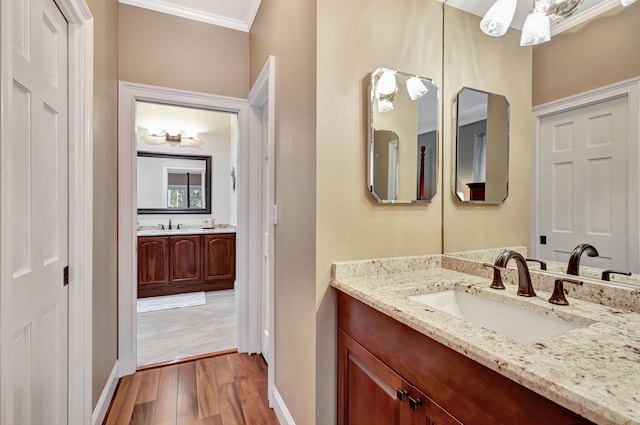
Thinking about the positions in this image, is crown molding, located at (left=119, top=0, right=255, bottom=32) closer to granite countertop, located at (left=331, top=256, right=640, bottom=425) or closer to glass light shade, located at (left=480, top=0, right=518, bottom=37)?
glass light shade, located at (left=480, top=0, right=518, bottom=37)

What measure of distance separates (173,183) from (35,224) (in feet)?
12.3

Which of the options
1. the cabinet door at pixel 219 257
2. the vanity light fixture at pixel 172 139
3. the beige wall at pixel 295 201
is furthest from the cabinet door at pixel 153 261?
the beige wall at pixel 295 201

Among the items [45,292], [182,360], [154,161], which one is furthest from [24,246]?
[154,161]

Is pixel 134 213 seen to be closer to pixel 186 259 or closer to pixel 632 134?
pixel 186 259

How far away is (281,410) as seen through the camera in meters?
1.73

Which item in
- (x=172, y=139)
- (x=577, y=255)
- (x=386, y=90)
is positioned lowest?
(x=577, y=255)

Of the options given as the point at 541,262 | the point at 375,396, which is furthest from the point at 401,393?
the point at 541,262

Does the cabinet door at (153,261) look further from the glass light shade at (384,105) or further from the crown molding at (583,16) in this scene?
the crown molding at (583,16)

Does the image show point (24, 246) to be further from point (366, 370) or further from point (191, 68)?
point (191, 68)

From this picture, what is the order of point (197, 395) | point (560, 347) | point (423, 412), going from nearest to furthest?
point (560, 347)
point (423, 412)
point (197, 395)

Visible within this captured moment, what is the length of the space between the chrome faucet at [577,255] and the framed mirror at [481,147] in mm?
420

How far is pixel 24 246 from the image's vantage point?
104 centimetres

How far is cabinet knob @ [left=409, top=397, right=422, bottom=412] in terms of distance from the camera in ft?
2.86

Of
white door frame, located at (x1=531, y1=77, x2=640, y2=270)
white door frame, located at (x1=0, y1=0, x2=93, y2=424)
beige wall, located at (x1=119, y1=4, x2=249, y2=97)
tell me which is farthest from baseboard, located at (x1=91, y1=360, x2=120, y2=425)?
white door frame, located at (x1=531, y1=77, x2=640, y2=270)
